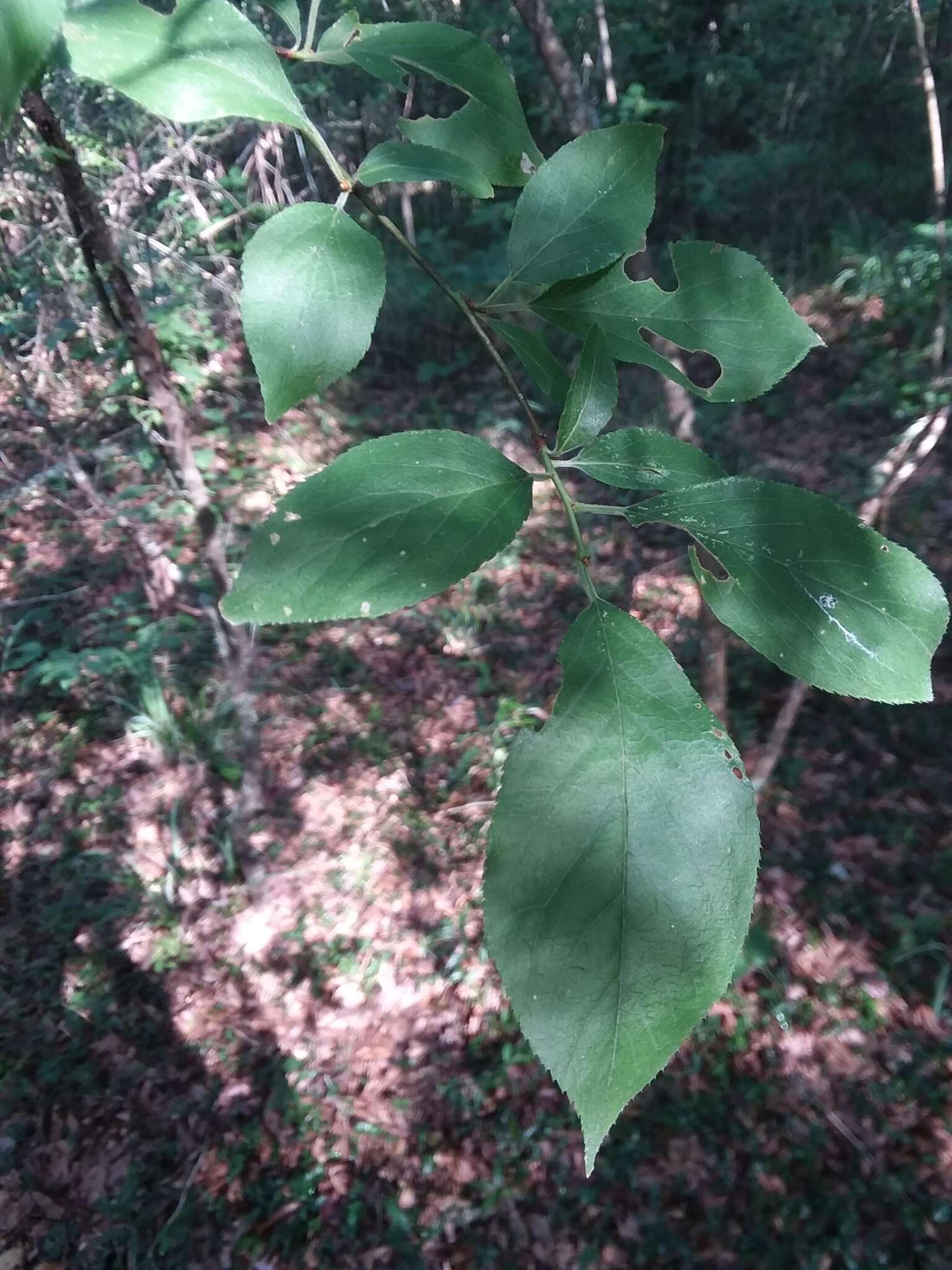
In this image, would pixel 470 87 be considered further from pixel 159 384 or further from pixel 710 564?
pixel 159 384

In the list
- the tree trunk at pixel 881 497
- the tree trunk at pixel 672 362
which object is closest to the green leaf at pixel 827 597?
the tree trunk at pixel 672 362

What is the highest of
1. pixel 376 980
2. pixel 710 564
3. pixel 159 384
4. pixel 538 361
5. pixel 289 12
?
pixel 289 12

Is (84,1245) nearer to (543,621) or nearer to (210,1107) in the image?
(210,1107)

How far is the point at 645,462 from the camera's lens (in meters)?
0.62

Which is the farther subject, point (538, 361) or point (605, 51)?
point (605, 51)

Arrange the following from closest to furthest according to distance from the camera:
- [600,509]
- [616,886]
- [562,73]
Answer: [616,886], [600,509], [562,73]

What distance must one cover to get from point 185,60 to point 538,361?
0.35 meters

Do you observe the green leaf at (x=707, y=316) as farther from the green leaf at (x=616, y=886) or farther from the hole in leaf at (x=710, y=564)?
the green leaf at (x=616, y=886)

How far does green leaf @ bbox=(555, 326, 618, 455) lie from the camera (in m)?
0.62

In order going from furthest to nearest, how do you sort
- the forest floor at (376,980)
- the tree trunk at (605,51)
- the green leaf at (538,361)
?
the tree trunk at (605,51)
the forest floor at (376,980)
the green leaf at (538,361)

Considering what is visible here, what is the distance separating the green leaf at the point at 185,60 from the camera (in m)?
0.54

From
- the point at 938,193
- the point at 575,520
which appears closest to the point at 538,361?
the point at 575,520

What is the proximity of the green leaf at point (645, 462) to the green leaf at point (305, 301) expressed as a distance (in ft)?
0.63

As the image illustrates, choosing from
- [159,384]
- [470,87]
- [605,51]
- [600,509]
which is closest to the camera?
[600,509]
